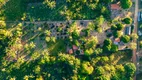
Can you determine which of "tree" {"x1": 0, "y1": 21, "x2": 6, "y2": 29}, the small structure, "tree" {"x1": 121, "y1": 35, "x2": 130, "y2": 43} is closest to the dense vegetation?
"tree" {"x1": 121, "y1": 35, "x2": 130, "y2": 43}

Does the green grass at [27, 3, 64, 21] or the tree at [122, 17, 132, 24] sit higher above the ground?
the green grass at [27, 3, 64, 21]

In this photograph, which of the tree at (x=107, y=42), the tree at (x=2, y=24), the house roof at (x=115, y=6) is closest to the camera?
the tree at (x=2, y=24)

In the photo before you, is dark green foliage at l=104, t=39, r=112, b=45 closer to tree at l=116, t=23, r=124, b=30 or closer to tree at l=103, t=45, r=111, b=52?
tree at l=103, t=45, r=111, b=52

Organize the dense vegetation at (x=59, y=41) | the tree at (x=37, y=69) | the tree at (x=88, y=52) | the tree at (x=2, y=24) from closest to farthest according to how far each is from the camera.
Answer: the tree at (x=2, y=24)
the dense vegetation at (x=59, y=41)
the tree at (x=37, y=69)
the tree at (x=88, y=52)

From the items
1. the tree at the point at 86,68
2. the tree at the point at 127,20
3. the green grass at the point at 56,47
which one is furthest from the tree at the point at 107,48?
the green grass at the point at 56,47

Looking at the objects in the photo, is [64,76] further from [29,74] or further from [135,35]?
[135,35]

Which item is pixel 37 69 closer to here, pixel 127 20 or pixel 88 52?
pixel 88 52

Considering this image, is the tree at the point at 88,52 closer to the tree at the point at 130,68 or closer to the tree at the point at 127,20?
the tree at the point at 130,68

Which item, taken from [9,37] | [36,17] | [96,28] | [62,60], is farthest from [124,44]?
[9,37]

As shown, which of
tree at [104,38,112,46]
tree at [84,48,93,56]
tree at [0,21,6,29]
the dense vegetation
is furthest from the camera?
tree at [104,38,112,46]

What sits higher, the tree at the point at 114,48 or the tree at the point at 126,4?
the tree at the point at 126,4

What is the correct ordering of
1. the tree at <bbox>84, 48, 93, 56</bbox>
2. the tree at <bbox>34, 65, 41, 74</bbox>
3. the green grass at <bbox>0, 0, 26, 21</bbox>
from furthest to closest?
1. the tree at <bbox>84, 48, 93, 56</bbox>
2. the tree at <bbox>34, 65, 41, 74</bbox>
3. the green grass at <bbox>0, 0, 26, 21</bbox>
